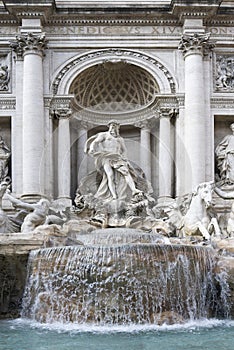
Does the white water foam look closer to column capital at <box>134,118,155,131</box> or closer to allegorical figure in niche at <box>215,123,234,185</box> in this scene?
allegorical figure in niche at <box>215,123,234,185</box>

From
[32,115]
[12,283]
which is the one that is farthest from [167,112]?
[12,283]

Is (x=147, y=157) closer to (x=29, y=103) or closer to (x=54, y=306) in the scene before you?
(x=29, y=103)

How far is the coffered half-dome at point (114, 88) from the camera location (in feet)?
74.3

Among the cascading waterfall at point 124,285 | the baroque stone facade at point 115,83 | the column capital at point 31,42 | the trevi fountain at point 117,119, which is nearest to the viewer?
the cascading waterfall at point 124,285

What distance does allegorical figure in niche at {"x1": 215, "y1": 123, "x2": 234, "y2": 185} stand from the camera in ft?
72.5

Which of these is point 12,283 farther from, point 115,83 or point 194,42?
point 194,42

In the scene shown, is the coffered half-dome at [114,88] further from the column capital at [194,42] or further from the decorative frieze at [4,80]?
the decorative frieze at [4,80]

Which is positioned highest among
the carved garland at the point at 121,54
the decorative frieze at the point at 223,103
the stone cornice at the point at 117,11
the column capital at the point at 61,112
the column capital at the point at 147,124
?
the stone cornice at the point at 117,11

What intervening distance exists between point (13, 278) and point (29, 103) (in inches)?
325

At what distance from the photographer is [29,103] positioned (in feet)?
70.7

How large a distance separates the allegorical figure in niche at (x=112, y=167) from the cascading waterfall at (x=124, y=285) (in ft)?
21.4

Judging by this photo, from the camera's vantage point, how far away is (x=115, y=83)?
2339 cm

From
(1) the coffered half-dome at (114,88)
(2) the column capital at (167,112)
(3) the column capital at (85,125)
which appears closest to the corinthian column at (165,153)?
(2) the column capital at (167,112)

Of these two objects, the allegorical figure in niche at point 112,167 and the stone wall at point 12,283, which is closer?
the stone wall at point 12,283
